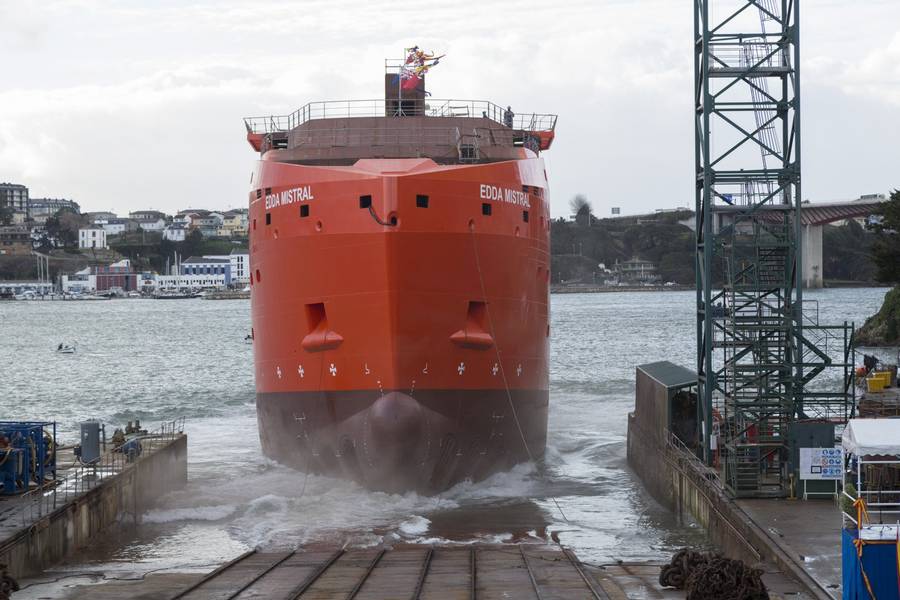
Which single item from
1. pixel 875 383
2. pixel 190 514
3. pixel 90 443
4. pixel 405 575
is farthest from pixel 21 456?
pixel 875 383

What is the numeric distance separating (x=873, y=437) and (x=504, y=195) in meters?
11.5

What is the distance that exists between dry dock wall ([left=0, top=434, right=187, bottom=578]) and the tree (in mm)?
33765

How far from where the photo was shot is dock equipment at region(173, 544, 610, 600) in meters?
16.2

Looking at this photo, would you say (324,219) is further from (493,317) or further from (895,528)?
(895,528)

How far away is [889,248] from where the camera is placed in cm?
5275

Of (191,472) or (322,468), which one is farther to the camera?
(191,472)

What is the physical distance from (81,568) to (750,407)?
11456mm

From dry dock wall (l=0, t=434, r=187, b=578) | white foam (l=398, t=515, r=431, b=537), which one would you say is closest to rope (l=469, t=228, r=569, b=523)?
white foam (l=398, t=515, r=431, b=537)

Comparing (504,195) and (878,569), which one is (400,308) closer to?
(504,195)

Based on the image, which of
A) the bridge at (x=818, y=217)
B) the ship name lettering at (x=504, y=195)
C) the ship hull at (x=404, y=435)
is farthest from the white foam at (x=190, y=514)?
the bridge at (x=818, y=217)

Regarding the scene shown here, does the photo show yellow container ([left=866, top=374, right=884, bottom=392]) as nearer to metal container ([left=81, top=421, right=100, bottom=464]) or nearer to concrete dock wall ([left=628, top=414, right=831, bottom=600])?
concrete dock wall ([left=628, top=414, right=831, bottom=600])

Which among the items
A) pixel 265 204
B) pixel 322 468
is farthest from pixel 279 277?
pixel 322 468

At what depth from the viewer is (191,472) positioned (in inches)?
1205

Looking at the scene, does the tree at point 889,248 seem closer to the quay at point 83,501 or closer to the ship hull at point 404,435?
the ship hull at point 404,435
